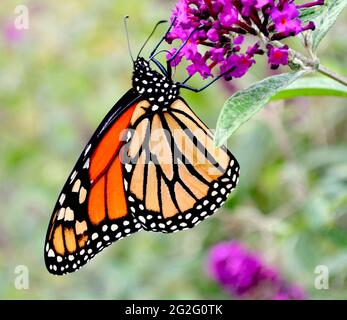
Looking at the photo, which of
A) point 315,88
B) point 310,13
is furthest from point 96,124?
point 310,13

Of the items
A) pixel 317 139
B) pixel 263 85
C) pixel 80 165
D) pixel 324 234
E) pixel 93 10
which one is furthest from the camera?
pixel 93 10

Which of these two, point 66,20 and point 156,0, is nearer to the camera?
point 66,20

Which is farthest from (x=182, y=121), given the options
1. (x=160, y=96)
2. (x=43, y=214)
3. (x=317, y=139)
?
(x=43, y=214)

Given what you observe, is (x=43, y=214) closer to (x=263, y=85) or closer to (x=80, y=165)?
(x=80, y=165)

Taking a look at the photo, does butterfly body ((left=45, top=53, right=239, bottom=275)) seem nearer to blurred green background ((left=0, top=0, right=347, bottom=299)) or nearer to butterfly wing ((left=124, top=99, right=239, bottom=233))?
butterfly wing ((left=124, top=99, right=239, bottom=233))

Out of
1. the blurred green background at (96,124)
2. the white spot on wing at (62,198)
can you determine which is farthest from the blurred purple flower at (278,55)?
the blurred green background at (96,124)

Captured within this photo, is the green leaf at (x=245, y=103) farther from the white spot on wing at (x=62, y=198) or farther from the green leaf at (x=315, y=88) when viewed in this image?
the white spot on wing at (x=62, y=198)

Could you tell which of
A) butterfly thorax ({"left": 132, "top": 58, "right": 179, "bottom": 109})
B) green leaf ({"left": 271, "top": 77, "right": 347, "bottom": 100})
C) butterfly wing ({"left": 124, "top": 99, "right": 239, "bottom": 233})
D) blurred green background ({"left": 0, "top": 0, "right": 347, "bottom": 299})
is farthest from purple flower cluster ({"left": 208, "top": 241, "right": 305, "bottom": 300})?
green leaf ({"left": 271, "top": 77, "right": 347, "bottom": 100})
